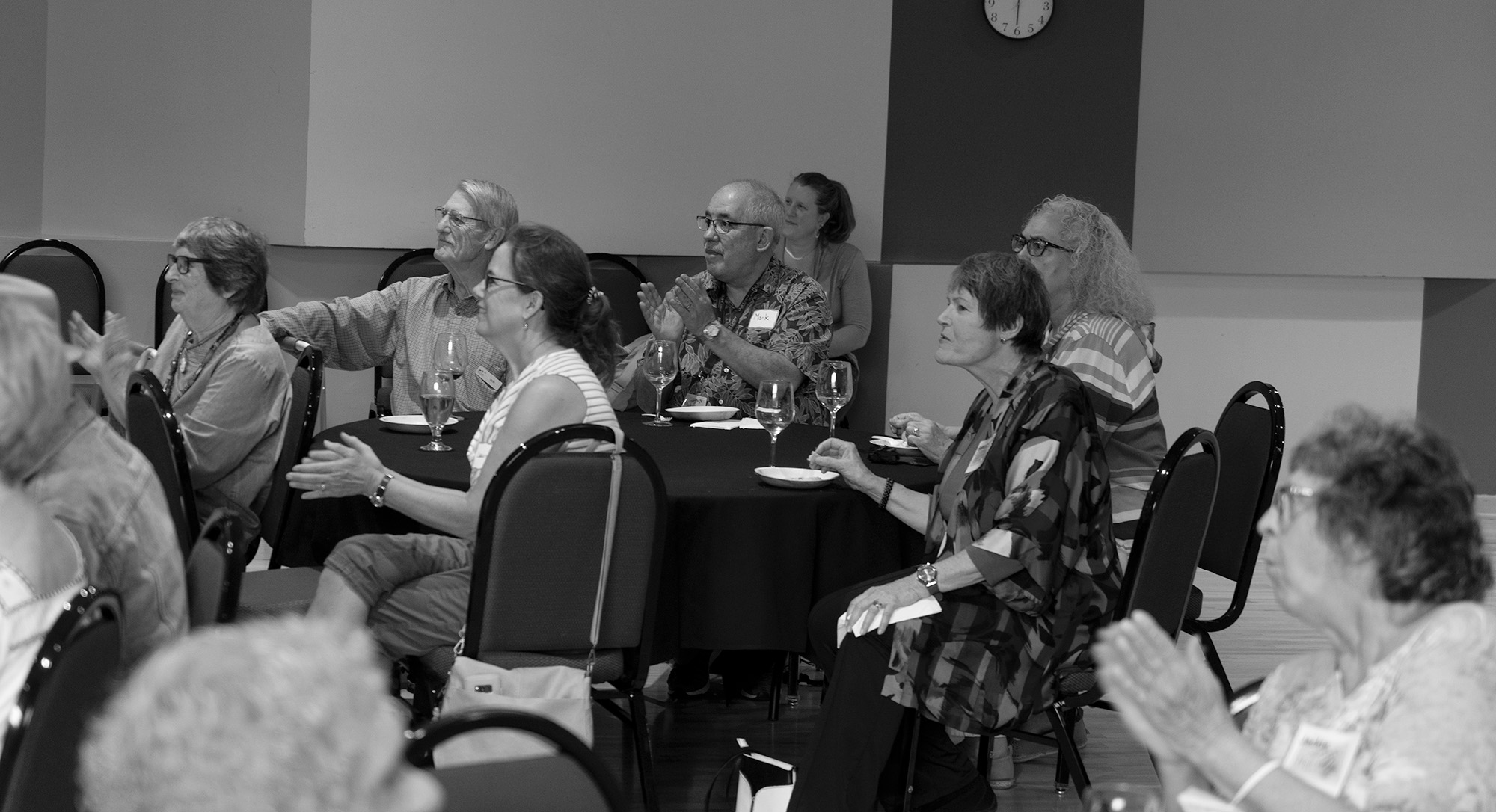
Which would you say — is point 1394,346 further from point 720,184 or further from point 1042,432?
point 1042,432

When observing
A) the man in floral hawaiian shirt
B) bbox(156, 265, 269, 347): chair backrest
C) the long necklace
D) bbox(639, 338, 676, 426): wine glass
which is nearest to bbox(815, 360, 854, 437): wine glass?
bbox(639, 338, 676, 426): wine glass

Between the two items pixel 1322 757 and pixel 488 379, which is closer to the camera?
pixel 1322 757

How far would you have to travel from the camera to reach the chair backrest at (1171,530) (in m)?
2.77

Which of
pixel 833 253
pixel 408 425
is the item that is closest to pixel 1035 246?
pixel 408 425

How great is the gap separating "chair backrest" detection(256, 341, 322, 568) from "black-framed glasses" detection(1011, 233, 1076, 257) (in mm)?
1864

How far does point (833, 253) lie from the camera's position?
6066 mm

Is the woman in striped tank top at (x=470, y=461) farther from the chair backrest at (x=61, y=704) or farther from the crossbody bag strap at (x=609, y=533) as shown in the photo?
the chair backrest at (x=61, y=704)

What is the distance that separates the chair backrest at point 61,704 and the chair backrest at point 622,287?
443 cm

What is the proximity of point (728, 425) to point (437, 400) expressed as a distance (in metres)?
0.96

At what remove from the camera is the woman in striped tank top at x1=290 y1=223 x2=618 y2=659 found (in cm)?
282

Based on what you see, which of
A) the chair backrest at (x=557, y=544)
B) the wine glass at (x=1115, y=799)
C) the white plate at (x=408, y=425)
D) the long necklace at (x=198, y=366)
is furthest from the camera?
the white plate at (x=408, y=425)

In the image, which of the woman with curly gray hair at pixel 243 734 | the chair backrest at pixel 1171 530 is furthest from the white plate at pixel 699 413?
the woman with curly gray hair at pixel 243 734

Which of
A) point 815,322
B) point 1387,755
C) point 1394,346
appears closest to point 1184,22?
point 1394,346

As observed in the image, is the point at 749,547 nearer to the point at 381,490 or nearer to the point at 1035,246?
the point at 381,490
